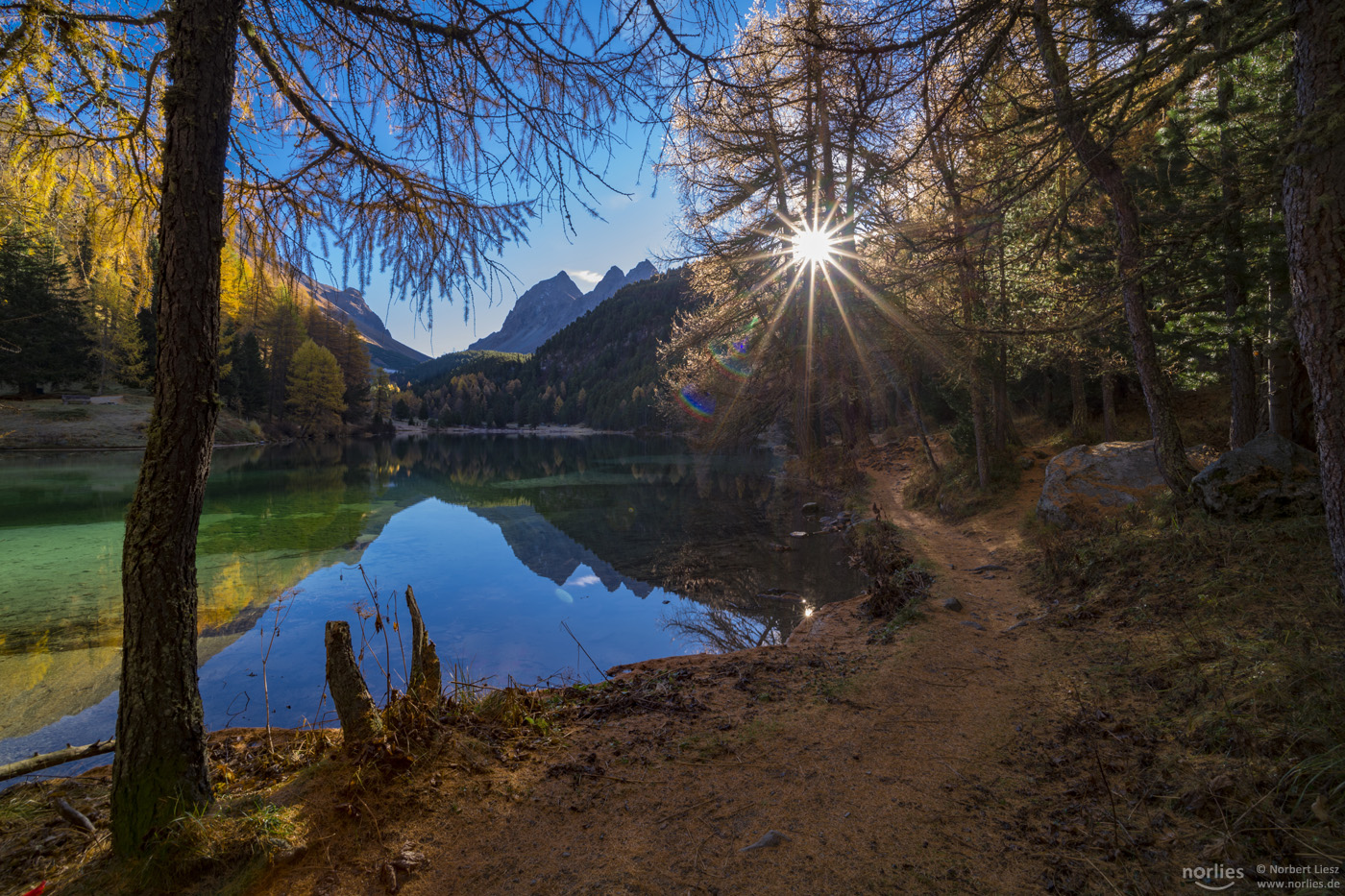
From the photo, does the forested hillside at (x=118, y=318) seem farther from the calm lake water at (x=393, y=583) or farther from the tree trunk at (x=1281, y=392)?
the tree trunk at (x=1281, y=392)

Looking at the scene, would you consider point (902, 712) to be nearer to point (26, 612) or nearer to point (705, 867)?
point (705, 867)

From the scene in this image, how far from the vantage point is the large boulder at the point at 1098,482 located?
8.16 meters

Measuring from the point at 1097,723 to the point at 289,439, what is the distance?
64.0 meters

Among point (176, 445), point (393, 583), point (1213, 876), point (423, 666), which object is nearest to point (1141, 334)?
point (1213, 876)

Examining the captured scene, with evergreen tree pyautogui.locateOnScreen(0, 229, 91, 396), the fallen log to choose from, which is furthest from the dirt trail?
evergreen tree pyautogui.locateOnScreen(0, 229, 91, 396)

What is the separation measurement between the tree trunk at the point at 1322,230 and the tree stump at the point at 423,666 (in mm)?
5304

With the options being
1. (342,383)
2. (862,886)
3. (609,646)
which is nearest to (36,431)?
(342,383)

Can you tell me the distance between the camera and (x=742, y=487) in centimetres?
2091

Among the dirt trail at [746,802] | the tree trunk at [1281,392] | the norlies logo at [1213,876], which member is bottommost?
the dirt trail at [746,802]

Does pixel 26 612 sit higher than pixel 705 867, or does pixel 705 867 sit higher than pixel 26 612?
pixel 705 867

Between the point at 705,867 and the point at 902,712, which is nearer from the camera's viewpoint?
the point at 705,867

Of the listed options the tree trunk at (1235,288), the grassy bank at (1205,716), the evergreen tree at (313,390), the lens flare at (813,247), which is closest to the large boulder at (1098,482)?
the tree trunk at (1235,288)

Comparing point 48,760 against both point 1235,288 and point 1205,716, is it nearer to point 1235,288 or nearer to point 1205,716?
point 1205,716

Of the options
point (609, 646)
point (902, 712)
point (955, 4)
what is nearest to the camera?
point (955, 4)
